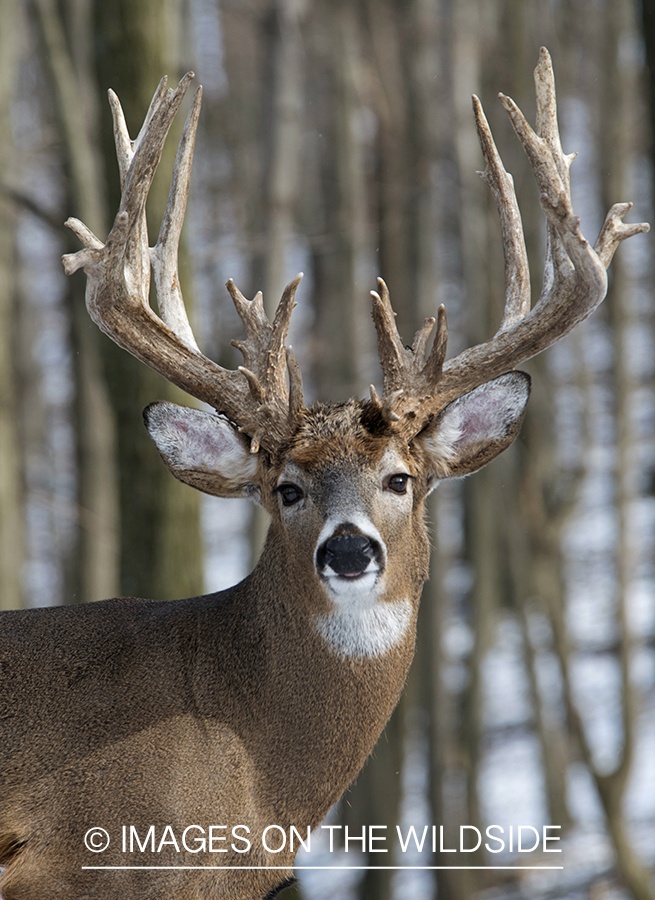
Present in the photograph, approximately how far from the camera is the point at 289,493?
4.19 metres

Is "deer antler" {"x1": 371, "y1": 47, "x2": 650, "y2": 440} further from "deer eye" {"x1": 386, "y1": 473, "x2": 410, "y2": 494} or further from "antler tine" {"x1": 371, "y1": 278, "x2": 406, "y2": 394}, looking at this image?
"deer eye" {"x1": 386, "y1": 473, "x2": 410, "y2": 494}

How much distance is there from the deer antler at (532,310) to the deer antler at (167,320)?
1.38 ft

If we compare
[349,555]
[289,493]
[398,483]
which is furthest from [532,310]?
[349,555]

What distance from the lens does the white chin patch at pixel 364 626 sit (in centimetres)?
402

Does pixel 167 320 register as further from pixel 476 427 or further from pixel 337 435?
pixel 476 427

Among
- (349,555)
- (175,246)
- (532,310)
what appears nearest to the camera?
(349,555)

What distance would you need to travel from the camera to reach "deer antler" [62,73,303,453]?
414cm

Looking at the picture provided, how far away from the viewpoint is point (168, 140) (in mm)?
6148

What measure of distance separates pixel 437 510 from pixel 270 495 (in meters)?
7.83

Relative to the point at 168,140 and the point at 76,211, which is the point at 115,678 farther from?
the point at 76,211

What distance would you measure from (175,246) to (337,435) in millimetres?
1210

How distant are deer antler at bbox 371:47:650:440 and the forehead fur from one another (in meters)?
0.08

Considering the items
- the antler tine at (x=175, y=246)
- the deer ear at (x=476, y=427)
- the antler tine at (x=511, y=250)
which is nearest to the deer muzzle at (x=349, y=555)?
the deer ear at (x=476, y=427)

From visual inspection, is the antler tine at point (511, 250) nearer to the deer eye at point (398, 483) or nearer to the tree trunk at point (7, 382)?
the deer eye at point (398, 483)
